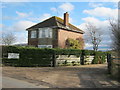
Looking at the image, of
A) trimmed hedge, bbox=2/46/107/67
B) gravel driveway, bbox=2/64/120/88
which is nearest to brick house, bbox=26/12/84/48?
trimmed hedge, bbox=2/46/107/67

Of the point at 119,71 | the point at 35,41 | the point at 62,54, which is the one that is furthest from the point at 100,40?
the point at 119,71

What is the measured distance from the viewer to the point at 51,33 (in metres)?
30.3

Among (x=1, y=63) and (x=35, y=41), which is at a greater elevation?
(x=35, y=41)

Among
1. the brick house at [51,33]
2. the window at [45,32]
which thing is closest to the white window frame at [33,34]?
the brick house at [51,33]

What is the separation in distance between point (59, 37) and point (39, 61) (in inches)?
515

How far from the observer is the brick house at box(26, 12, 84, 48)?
29844mm

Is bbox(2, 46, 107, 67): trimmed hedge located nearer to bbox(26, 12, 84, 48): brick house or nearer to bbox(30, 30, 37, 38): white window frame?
bbox(26, 12, 84, 48): brick house

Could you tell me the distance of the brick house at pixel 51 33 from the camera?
29844mm

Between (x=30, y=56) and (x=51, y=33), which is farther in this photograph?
(x=51, y=33)

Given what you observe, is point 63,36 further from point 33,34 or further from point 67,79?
point 67,79

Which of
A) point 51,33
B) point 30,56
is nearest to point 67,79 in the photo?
point 30,56

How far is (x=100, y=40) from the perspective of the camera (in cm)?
4466

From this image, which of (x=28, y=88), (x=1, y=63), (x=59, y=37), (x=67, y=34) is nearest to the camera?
(x=28, y=88)

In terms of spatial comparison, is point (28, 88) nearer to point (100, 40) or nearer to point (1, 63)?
point (1, 63)
